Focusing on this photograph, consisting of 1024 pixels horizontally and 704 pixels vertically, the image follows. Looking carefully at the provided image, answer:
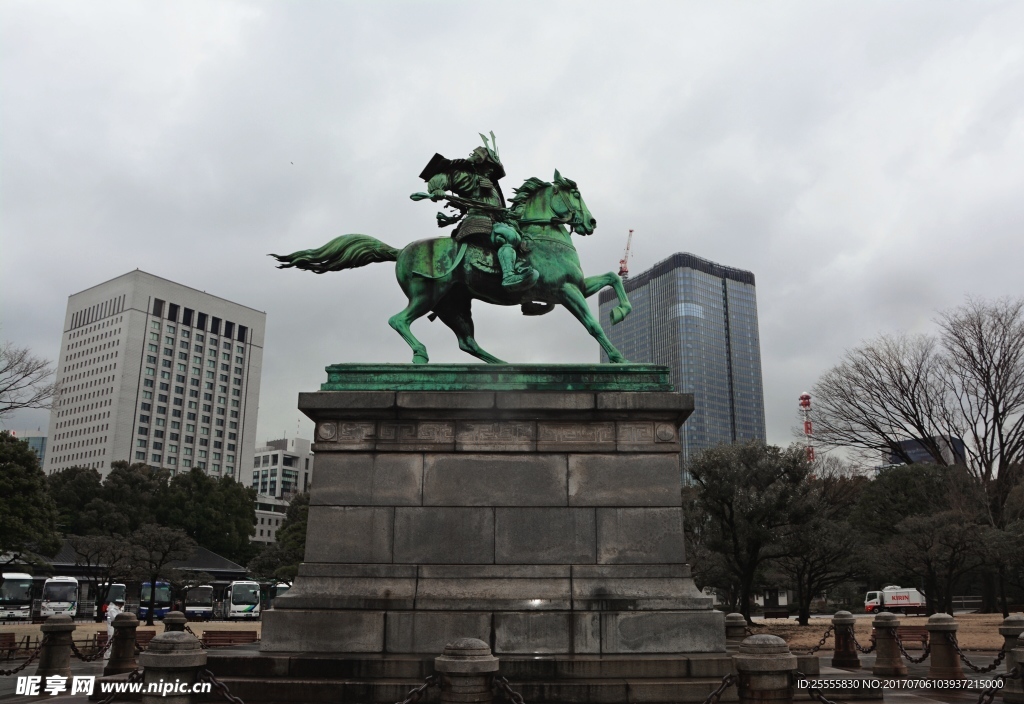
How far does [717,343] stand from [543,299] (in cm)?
11012

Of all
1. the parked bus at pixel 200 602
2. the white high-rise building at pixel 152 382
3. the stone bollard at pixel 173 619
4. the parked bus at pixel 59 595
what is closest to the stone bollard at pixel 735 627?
the stone bollard at pixel 173 619

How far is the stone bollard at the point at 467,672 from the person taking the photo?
709cm

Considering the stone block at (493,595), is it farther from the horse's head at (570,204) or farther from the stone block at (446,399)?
the horse's head at (570,204)

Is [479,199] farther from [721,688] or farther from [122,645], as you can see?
[122,645]

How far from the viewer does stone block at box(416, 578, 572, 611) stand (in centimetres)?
976

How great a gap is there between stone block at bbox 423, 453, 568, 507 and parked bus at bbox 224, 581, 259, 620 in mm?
48397

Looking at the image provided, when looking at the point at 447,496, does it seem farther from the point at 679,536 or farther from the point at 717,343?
the point at 717,343

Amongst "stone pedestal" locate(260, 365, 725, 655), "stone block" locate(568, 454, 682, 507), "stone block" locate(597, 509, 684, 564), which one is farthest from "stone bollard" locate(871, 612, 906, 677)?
"stone block" locate(568, 454, 682, 507)

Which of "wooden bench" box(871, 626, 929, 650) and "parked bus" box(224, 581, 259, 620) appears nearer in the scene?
"wooden bench" box(871, 626, 929, 650)

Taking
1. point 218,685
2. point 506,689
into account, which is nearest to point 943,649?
point 506,689

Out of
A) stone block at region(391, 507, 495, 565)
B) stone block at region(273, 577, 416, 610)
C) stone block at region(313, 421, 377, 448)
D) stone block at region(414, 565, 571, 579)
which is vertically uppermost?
stone block at region(313, 421, 377, 448)

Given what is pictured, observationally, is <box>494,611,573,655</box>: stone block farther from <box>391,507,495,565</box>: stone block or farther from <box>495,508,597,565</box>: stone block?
<box>391,507,495,565</box>: stone block

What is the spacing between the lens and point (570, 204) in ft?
41.6

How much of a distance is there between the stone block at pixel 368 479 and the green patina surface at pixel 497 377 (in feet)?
3.32
